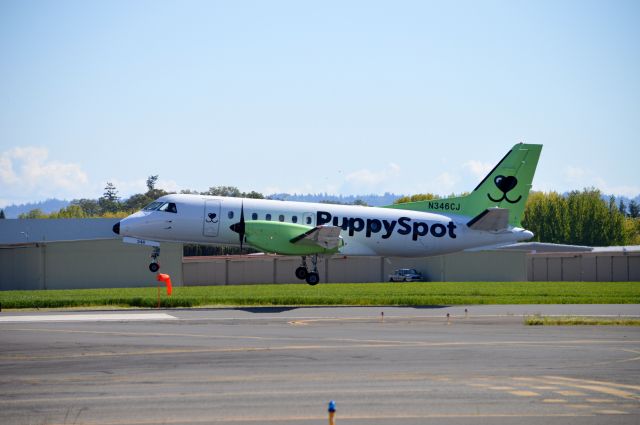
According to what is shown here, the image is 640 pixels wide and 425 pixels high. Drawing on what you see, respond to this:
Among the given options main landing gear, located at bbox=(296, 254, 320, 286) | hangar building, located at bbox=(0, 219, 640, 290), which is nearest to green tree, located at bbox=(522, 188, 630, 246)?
hangar building, located at bbox=(0, 219, 640, 290)

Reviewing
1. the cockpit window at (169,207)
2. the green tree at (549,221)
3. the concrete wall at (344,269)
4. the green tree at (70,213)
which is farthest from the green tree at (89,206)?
the cockpit window at (169,207)

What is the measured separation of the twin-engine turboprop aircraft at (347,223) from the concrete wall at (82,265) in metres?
18.4

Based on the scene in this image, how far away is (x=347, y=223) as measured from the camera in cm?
4391

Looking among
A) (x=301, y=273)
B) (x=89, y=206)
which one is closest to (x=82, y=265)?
(x=301, y=273)

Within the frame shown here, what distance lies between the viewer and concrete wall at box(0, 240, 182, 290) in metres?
59.9

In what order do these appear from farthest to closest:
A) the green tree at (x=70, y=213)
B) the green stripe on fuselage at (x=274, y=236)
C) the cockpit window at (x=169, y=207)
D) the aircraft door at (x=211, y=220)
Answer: the green tree at (x=70, y=213) → the cockpit window at (x=169, y=207) → the aircraft door at (x=211, y=220) → the green stripe on fuselage at (x=274, y=236)

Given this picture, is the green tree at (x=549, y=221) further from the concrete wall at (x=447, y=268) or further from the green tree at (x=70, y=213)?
the green tree at (x=70, y=213)

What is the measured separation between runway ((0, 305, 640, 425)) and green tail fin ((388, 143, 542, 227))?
1473 cm

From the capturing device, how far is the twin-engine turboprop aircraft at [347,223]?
1656 inches

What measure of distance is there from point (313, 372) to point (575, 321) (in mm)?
15306

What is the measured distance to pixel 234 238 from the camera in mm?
42375

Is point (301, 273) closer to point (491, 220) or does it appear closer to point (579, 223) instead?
point (491, 220)

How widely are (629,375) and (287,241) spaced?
2432cm

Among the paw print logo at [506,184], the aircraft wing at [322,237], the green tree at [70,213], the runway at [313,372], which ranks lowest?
the runway at [313,372]
